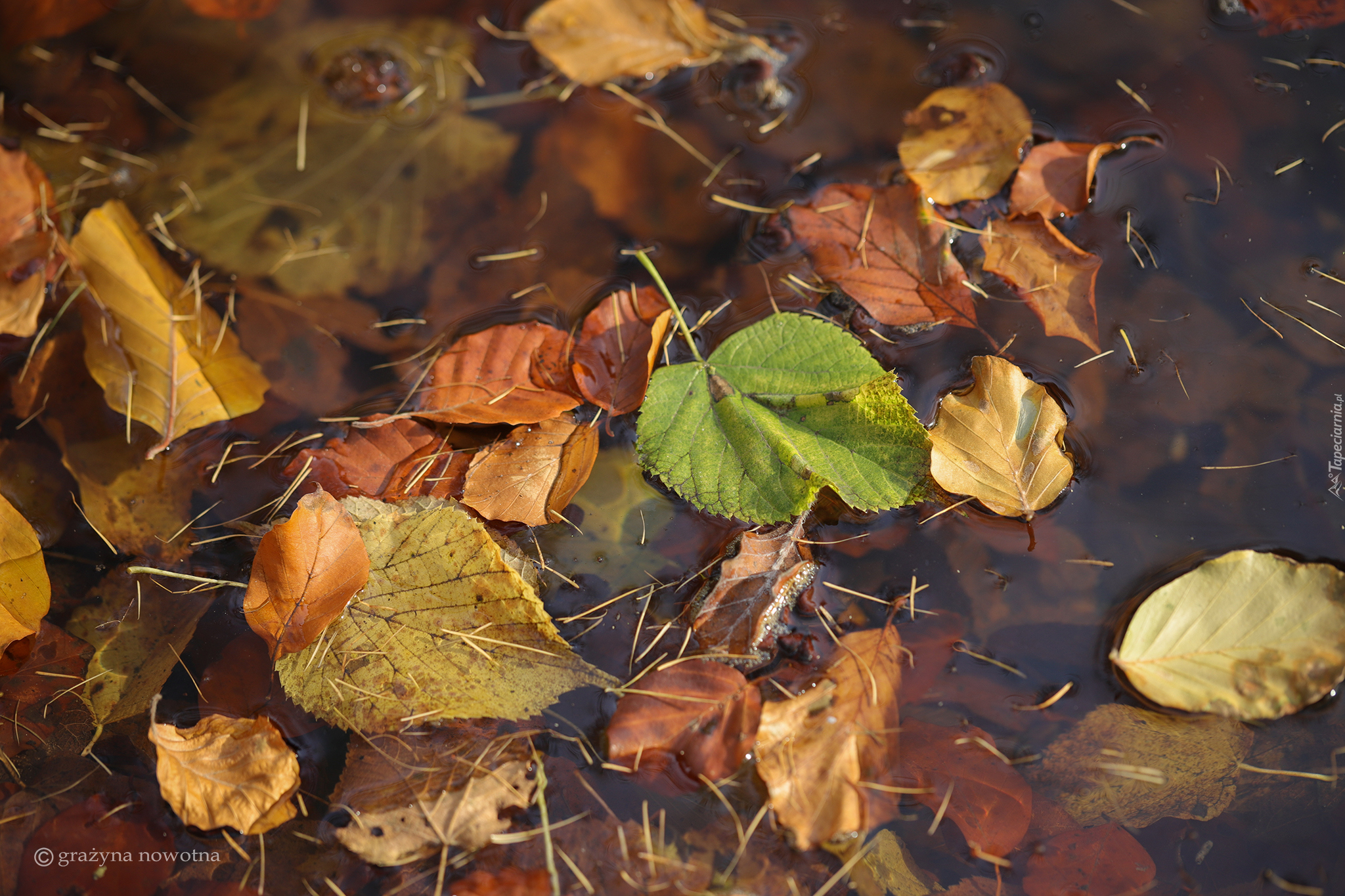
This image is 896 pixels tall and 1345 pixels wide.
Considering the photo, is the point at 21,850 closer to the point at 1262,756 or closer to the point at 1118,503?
the point at 1118,503

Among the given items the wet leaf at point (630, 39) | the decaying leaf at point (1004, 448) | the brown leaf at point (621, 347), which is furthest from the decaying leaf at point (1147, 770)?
the wet leaf at point (630, 39)

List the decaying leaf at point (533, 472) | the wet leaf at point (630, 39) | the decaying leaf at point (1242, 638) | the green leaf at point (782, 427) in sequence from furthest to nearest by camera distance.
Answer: the wet leaf at point (630, 39), the decaying leaf at point (533, 472), the green leaf at point (782, 427), the decaying leaf at point (1242, 638)

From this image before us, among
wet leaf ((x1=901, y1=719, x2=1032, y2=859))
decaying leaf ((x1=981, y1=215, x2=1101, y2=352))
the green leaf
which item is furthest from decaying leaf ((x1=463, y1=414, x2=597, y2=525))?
decaying leaf ((x1=981, y1=215, x2=1101, y2=352))

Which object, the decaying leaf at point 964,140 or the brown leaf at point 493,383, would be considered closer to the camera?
the brown leaf at point 493,383

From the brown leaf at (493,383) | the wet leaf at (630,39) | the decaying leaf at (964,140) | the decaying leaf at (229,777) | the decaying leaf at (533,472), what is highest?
the wet leaf at (630,39)

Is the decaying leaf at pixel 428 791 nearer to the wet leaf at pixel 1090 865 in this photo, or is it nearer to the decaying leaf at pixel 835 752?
the decaying leaf at pixel 835 752

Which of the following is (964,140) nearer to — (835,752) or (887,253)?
(887,253)
